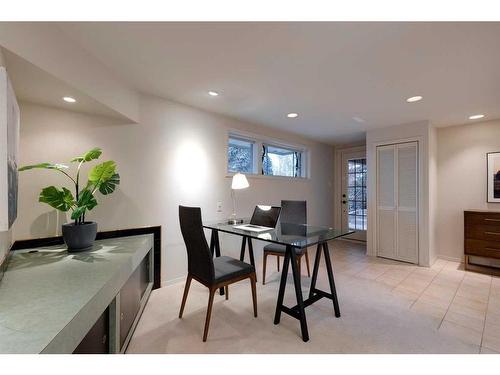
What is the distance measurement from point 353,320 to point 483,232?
8.94 feet

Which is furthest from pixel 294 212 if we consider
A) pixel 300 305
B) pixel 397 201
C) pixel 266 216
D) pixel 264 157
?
pixel 397 201

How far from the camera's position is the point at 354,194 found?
4.99m

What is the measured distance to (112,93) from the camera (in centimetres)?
204

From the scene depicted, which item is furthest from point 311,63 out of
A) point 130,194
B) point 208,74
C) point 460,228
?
point 460,228

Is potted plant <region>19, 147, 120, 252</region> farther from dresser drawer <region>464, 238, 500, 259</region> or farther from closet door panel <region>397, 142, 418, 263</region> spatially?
dresser drawer <region>464, 238, 500, 259</region>

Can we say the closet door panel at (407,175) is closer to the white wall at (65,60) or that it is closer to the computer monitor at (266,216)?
the computer monitor at (266,216)

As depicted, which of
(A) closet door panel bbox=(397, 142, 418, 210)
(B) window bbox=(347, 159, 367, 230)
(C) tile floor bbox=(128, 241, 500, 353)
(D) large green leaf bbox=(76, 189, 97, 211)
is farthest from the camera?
(B) window bbox=(347, 159, 367, 230)

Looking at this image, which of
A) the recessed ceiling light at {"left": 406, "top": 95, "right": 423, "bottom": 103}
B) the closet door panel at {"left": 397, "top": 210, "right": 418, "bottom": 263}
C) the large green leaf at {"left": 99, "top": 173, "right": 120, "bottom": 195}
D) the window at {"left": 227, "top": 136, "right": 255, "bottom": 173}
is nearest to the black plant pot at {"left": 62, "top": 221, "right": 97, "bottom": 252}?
the large green leaf at {"left": 99, "top": 173, "right": 120, "bottom": 195}

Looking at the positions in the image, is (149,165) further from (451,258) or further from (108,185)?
(451,258)

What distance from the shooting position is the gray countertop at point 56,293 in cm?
78

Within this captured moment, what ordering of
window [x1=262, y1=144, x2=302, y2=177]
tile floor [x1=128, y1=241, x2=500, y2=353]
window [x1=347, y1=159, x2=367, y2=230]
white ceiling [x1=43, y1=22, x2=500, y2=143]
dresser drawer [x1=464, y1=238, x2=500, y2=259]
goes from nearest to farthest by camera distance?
1. white ceiling [x1=43, y1=22, x2=500, y2=143]
2. tile floor [x1=128, y1=241, x2=500, y2=353]
3. dresser drawer [x1=464, y1=238, x2=500, y2=259]
4. window [x1=262, y1=144, x2=302, y2=177]
5. window [x1=347, y1=159, x2=367, y2=230]

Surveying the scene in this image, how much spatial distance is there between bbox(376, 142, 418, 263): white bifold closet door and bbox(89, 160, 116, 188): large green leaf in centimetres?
394

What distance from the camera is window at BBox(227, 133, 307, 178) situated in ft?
11.5

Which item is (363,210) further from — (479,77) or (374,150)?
(479,77)
